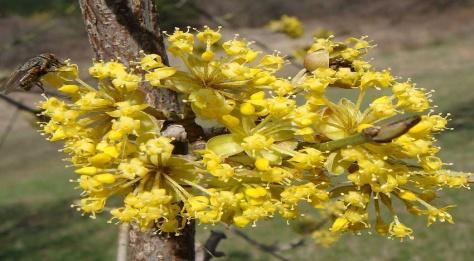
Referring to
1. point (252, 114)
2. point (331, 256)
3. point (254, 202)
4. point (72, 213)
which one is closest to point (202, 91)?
point (252, 114)

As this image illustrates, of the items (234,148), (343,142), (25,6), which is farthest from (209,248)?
(25,6)

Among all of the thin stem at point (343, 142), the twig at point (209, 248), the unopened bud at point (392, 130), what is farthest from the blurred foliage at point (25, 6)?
the unopened bud at point (392, 130)

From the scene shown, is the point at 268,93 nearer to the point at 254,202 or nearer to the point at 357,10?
the point at 254,202

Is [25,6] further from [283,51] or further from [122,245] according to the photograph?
[122,245]

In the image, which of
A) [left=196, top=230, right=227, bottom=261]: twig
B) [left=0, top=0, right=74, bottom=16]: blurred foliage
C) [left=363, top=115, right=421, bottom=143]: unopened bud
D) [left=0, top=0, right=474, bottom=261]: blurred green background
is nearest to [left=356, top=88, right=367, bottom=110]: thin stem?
[left=363, top=115, right=421, bottom=143]: unopened bud

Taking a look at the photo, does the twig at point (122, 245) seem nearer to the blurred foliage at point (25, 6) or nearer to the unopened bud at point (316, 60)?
the unopened bud at point (316, 60)

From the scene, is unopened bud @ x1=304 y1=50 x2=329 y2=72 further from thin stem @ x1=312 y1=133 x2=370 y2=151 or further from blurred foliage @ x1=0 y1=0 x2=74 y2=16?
blurred foliage @ x1=0 y1=0 x2=74 y2=16

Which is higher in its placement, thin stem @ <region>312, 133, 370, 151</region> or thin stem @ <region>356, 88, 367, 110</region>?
thin stem @ <region>356, 88, 367, 110</region>
